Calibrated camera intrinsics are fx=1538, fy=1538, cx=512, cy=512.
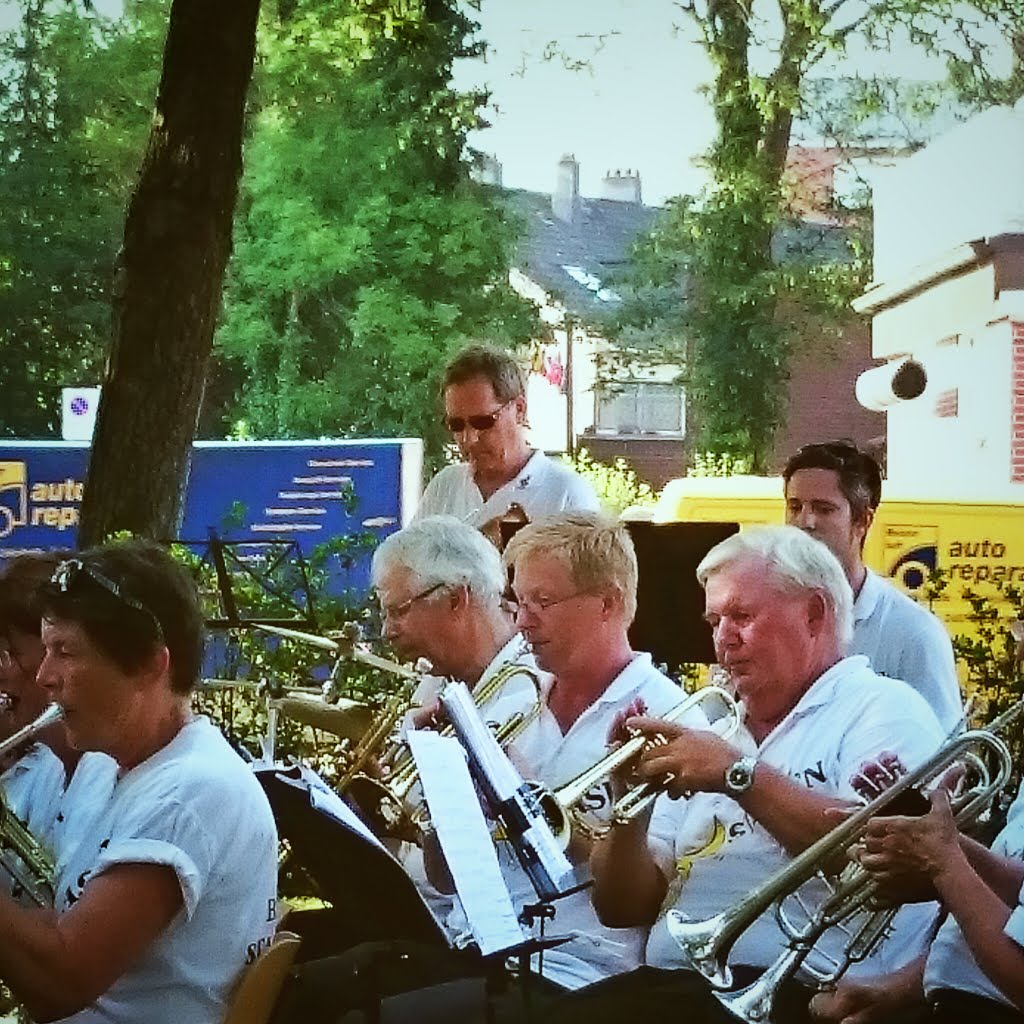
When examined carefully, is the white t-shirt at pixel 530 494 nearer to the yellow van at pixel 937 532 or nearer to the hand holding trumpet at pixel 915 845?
the yellow van at pixel 937 532

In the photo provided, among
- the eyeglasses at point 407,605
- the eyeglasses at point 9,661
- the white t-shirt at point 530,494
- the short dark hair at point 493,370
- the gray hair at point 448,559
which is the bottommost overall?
the eyeglasses at point 9,661

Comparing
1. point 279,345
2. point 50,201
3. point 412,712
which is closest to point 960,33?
point 279,345

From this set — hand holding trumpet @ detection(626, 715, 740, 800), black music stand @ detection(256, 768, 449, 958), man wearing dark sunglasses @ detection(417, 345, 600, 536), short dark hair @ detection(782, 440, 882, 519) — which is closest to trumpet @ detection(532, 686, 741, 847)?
hand holding trumpet @ detection(626, 715, 740, 800)

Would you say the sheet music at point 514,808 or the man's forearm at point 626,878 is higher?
the sheet music at point 514,808

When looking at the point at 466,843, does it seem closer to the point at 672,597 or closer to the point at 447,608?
the point at 447,608

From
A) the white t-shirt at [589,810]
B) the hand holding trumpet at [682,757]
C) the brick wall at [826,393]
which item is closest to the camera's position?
the hand holding trumpet at [682,757]

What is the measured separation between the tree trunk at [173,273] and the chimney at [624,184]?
790 millimetres

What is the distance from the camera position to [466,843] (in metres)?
1.88

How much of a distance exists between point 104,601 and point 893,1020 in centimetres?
116

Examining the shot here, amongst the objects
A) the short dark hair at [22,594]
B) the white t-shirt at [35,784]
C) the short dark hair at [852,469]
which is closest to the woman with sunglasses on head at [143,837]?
the white t-shirt at [35,784]

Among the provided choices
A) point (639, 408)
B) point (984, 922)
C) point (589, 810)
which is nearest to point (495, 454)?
point (639, 408)

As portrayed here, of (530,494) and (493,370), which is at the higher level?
(493,370)

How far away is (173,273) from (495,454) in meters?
0.80

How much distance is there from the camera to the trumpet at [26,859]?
1952 mm
